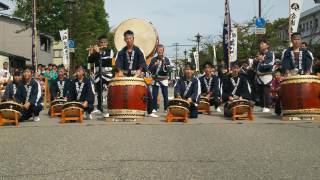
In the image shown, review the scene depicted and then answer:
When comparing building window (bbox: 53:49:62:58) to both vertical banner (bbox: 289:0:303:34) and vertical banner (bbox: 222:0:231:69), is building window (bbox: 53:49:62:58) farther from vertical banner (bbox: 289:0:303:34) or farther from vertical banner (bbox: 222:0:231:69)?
vertical banner (bbox: 289:0:303:34)

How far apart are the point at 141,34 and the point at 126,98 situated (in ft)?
22.5

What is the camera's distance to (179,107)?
9.97m

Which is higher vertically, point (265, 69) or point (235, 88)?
point (265, 69)

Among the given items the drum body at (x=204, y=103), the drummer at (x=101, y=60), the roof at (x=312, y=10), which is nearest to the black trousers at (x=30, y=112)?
the drummer at (x=101, y=60)

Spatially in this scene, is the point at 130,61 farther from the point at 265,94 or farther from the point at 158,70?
the point at 265,94

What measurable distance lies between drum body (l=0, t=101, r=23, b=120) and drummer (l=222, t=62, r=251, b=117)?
14.8 feet

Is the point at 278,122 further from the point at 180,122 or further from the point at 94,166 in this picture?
the point at 94,166

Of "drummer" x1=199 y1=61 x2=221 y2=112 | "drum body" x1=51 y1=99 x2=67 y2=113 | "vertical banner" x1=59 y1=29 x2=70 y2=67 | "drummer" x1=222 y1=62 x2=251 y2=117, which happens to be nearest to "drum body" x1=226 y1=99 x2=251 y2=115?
"drummer" x1=222 y1=62 x2=251 y2=117

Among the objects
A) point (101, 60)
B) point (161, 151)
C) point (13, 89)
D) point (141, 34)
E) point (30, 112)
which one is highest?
point (141, 34)

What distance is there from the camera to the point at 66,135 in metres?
7.77

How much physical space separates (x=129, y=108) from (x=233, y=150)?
395cm

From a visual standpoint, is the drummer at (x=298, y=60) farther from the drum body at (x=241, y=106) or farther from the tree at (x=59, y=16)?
the tree at (x=59, y=16)

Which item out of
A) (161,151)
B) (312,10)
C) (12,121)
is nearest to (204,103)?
(12,121)

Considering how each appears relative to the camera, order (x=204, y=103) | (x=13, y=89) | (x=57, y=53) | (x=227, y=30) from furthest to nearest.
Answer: (x=57, y=53), (x=227, y=30), (x=204, y=103), (x=13, y=89)
